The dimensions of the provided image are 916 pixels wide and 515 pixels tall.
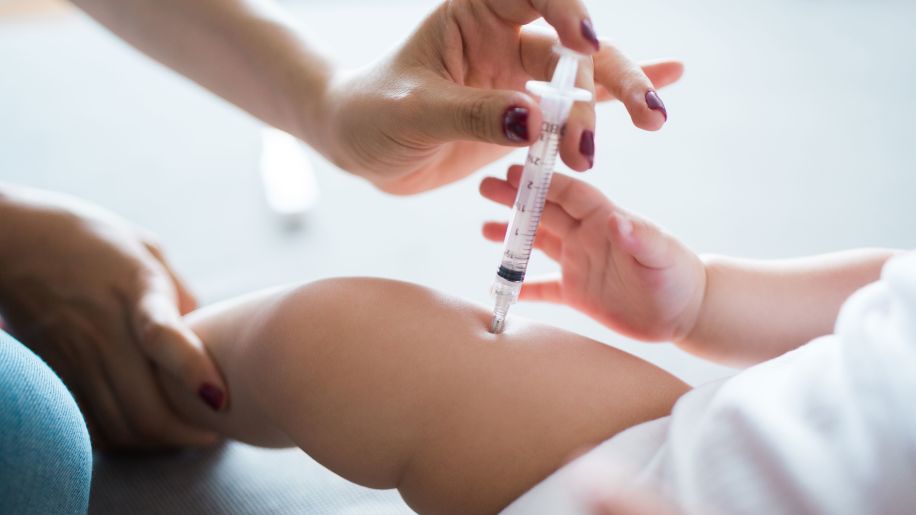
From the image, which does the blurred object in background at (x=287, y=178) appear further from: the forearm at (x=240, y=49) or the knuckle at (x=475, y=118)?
the knuckle at (x=475, y=118)

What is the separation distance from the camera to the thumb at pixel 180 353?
0.79 meters

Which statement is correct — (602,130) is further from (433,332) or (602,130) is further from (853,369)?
(853,369)

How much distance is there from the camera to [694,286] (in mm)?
818

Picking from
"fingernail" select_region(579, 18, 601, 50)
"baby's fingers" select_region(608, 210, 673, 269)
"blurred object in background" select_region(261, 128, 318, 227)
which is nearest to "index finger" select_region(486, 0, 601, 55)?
"fingernail" select_region(579, 18, 601, 50)

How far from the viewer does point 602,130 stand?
5.31 ft

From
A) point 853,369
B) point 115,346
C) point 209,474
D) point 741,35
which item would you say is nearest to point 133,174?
point 115,346

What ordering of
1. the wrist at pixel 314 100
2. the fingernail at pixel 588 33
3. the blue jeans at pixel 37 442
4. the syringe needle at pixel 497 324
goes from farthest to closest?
the wrist at pixel 314 100 < the syringe needle at pixel 497 324 < the fingernail at pixel 588 33 < the blue jeans at pixel 37 442

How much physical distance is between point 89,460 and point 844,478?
1.73 feet

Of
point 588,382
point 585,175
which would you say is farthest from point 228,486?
point 585,175

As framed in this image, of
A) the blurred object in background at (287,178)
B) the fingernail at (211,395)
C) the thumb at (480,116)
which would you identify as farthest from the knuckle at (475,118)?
the blurred object in background at (287,178)

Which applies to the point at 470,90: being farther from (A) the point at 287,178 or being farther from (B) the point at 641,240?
(A) the point at 287,178

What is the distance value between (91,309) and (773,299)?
28.7 inches

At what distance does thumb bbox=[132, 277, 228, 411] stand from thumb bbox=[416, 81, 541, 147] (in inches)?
12.8

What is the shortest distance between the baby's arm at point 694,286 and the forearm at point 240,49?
233 millimetres
